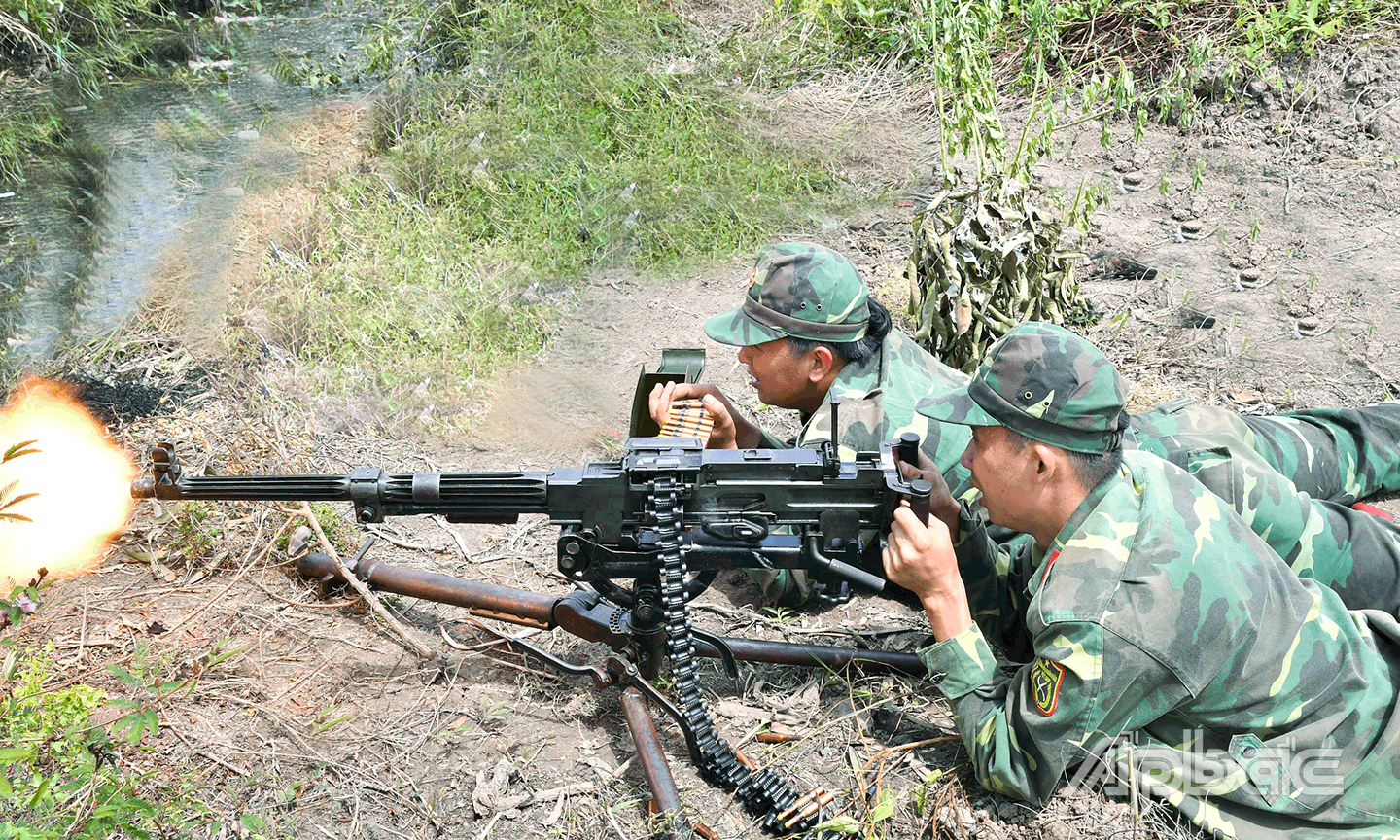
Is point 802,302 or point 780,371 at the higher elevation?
point 802,302

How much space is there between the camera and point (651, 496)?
3873mm

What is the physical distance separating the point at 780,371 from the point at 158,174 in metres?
6.25

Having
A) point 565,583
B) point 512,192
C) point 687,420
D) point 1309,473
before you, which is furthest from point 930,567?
point 512,192

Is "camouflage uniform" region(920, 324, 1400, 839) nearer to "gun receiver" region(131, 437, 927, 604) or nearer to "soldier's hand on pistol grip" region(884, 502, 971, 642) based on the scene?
"soldier's hand on pistol grip" region(884, 502, 971, 642)

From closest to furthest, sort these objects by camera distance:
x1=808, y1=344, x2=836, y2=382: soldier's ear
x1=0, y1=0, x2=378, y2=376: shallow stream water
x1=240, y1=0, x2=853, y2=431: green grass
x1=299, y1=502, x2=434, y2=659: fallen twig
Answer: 1. x1=808, y1=344, x2=836, y2=382: soldier's ear
2. x1=299, y1=502, x2=434, y2=659: fallen twig
3. x1=0, y1=0, x2=378, y2=376: shallow stream water
4. x1=240, y1=0, x2=853, y2=431: green grass

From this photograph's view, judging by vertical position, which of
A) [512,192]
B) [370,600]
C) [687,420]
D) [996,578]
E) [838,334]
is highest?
[838,334]

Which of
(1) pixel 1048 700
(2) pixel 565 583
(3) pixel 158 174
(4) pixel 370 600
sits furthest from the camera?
(3) pixel 158 174

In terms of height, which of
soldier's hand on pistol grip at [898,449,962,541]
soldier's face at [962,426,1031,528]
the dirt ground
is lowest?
the dirt ground

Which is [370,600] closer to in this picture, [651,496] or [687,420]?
[687,420]

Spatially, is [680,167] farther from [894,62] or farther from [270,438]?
[270,438]

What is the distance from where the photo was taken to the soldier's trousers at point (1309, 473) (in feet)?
14.5

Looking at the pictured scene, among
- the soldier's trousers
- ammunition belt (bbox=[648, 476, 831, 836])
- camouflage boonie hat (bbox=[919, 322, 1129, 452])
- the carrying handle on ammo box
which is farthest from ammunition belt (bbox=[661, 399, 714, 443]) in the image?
the soldier's trousers

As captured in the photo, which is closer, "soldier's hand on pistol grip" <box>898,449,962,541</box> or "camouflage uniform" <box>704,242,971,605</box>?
"soldier's hand on pistol grip" <box>898,449,962,541</box>

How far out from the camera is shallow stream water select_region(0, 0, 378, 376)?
7.21 meters
